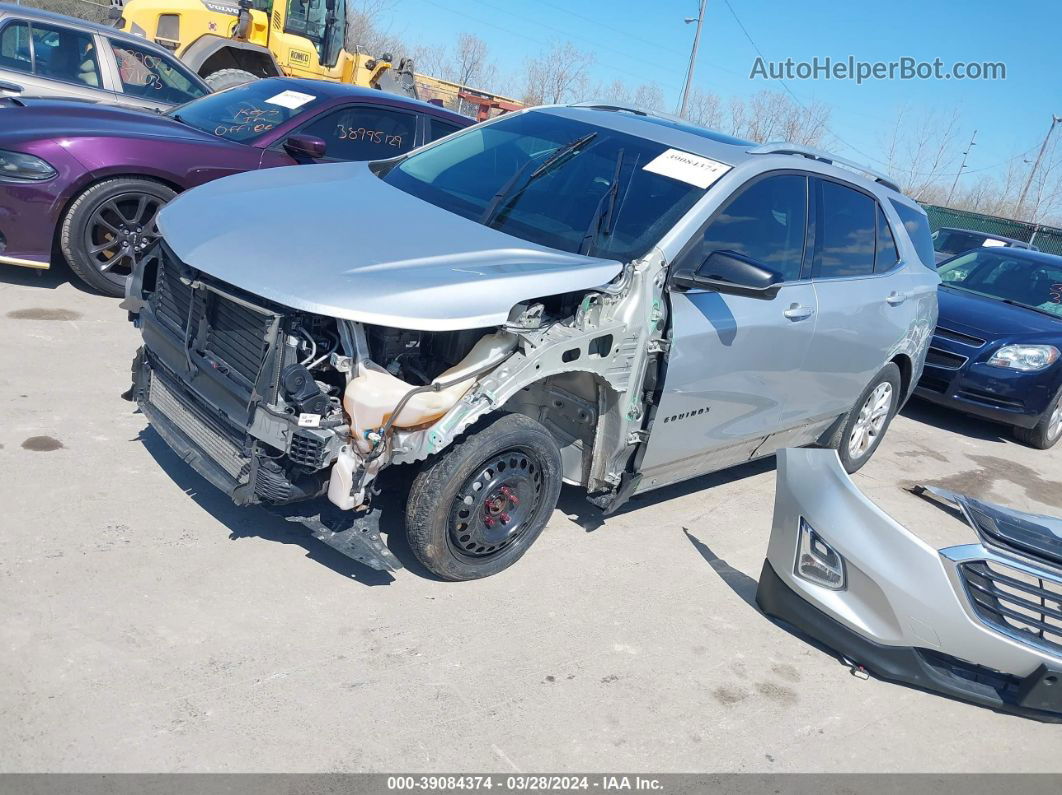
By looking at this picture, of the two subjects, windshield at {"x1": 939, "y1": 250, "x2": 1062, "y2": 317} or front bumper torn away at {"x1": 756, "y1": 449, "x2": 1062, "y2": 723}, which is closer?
front bumper torn away at {"x1": 756, "y1": 449, "x2": 1062, "y2": 723}

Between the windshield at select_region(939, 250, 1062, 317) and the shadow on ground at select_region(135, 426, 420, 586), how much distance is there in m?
6.90

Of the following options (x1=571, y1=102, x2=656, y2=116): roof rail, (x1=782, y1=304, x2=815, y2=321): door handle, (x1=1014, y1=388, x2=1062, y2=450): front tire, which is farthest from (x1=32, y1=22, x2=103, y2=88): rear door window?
(x1=1014, y1=388, x2=1062, y2=450): front tire

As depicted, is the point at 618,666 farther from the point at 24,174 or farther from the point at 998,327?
the point at 998,327

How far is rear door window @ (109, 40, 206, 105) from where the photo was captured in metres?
8.42

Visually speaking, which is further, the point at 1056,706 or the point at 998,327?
the point at 998,327

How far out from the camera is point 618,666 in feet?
12.0

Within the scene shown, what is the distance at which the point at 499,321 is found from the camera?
3455 mm

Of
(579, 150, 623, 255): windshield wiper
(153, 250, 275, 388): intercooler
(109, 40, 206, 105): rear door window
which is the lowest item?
(153, 250, 275, 388): intercooler

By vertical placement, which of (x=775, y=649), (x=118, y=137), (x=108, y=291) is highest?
(x=118, y=137)

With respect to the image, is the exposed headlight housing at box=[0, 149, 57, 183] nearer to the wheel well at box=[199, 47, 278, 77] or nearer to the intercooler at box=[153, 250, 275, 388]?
the intercooler at box=[153, 250, 275, 388]

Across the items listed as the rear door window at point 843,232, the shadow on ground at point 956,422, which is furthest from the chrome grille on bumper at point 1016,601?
the shadow on ground at point 956,422

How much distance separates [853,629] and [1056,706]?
0.77 m

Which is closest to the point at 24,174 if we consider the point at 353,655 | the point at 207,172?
the point at 207,172

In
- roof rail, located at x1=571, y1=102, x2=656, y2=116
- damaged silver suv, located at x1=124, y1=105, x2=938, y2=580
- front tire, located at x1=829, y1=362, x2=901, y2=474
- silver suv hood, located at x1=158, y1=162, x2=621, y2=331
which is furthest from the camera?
front tire, located at x1=829, y1=362, x2=901, y2=474
